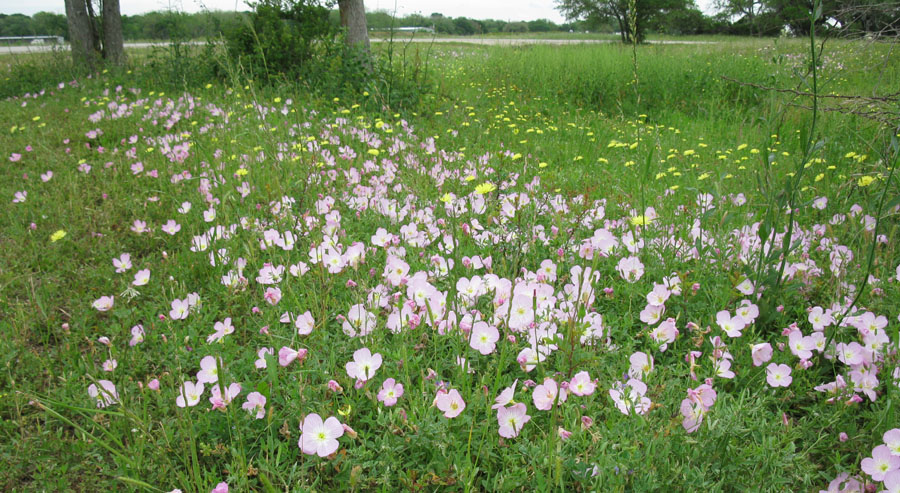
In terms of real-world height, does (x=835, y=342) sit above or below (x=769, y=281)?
below

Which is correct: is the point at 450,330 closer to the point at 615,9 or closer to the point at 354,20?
the point at 354,20

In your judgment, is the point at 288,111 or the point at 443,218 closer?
the point at 443,218

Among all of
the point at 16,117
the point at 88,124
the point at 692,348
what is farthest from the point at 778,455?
the point at 16,117

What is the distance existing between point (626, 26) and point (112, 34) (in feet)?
77.0

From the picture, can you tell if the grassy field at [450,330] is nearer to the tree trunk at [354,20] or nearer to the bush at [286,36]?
the bush at [286,36]

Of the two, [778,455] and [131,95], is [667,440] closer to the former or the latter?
[778,455]

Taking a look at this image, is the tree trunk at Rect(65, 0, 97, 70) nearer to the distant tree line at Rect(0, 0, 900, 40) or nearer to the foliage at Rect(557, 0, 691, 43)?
the distant tree line at Rect(0, 0, 900, 40)

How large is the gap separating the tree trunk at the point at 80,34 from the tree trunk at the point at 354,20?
184 inches

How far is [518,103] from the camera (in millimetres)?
7707

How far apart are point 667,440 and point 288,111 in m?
5.07

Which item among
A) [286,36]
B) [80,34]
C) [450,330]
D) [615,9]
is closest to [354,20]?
[286,36]

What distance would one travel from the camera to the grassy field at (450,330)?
1.48 meters

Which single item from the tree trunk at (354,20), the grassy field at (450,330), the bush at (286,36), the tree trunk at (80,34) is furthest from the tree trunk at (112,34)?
the grassy field at (450,330)

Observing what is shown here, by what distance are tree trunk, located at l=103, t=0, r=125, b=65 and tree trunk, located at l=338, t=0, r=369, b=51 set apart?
4.36m
